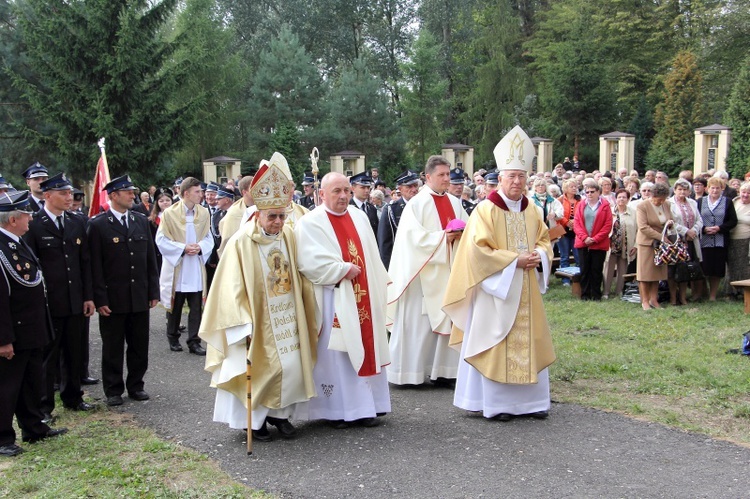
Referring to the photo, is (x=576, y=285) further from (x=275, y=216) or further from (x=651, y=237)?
(x=275, y=216)

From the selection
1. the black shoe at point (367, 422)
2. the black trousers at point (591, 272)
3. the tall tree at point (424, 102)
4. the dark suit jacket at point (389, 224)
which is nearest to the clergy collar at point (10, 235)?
the black shoe at point (367, 422)

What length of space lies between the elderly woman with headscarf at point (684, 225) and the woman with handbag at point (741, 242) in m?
0.54

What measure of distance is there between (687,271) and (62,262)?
8629 millimetres

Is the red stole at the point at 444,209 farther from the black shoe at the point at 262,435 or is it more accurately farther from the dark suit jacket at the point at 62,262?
the dark suit jacket at the point at 62,262

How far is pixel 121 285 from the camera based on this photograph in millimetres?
7535

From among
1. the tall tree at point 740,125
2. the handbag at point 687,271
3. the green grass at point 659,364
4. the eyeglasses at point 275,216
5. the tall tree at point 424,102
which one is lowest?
the green grass at point 659,364

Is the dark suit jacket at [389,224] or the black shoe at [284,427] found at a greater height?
the dark suit jacket at [389,224]

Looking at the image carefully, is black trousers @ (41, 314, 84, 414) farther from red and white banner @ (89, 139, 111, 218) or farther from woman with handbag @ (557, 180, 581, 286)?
woman with handbag @ (557, 180, 581, 286)

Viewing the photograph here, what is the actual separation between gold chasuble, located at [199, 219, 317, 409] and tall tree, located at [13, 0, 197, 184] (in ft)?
74.2

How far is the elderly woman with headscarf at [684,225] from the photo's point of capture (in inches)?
456

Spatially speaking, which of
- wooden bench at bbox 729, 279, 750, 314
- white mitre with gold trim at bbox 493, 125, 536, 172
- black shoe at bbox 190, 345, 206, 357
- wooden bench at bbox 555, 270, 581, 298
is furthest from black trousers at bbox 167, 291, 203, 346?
wooden bench at bbox 729, 279, 750, 314

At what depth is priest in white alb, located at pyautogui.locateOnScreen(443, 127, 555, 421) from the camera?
6602 millimetres

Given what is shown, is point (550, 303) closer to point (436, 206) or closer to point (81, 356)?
point (436, 206)

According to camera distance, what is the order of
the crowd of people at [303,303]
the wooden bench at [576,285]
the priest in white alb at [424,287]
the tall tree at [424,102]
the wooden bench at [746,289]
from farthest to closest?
the tall tree at [424,102], the wooden bench at [576,285], the wooden bench at [746,289], the priest in white alb at [424,287], the crowd of people at [303,303]
